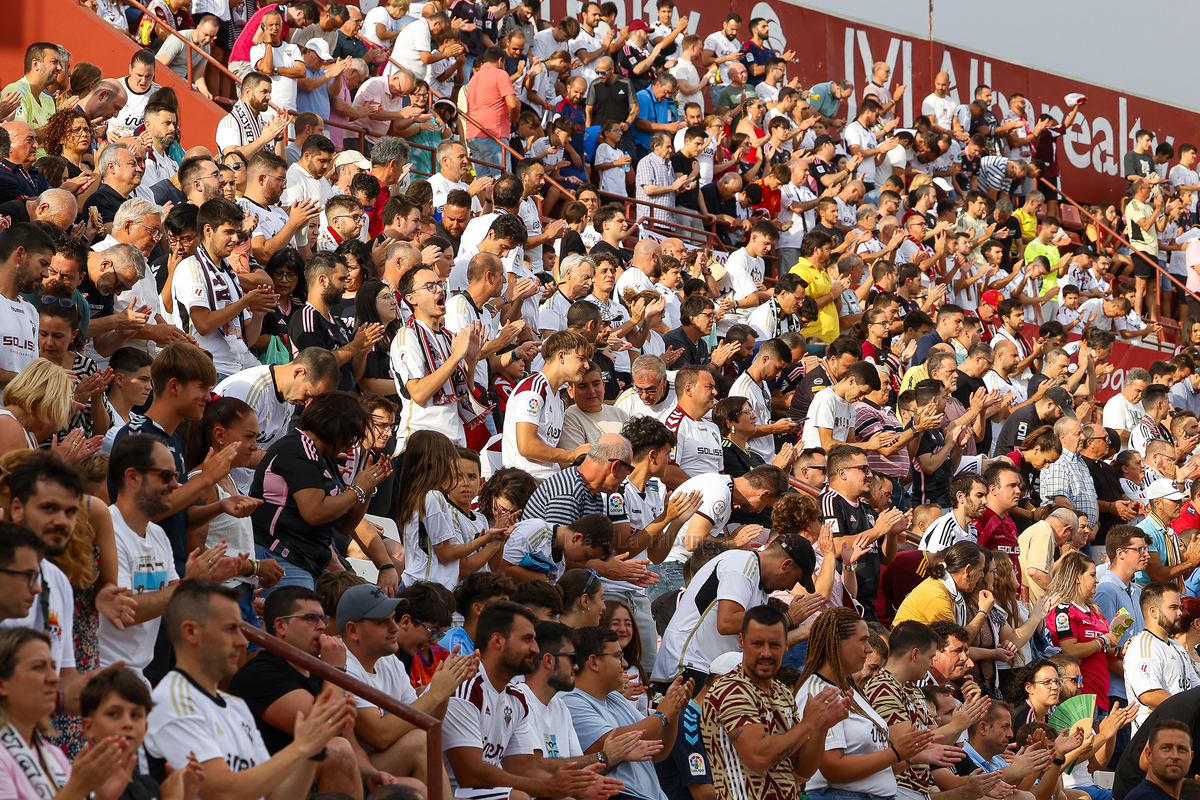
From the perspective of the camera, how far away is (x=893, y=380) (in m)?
13.8

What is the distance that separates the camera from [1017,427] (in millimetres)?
13547

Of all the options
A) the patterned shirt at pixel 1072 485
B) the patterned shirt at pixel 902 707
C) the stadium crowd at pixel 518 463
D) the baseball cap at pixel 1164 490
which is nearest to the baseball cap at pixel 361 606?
the stadium crowd at pixel 518 463

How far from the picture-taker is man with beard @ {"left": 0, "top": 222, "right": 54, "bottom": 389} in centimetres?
662

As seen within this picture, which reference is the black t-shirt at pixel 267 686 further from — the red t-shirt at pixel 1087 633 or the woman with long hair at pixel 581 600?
the red t-shirt at pixel 1087 633

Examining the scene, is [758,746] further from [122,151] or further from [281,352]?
[122,151]

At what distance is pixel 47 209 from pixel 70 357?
56.1 inches

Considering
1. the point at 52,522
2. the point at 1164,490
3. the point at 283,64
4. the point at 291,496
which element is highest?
the point at 283,64

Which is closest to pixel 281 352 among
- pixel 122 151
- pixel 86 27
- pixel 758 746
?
pixel 122 151

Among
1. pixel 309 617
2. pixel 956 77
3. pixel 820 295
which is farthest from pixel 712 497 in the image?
pixel 956 77

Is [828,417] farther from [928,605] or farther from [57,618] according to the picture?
[57,618]

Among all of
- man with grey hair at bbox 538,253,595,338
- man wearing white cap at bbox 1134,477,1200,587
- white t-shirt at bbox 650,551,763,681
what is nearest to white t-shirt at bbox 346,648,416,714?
white t-shirt at bbox 650,551,763,681

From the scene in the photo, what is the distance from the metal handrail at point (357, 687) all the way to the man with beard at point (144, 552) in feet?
1.56

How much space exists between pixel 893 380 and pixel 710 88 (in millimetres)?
7586

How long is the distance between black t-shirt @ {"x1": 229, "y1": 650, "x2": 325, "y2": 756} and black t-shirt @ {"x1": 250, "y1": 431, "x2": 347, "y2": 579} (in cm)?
119
